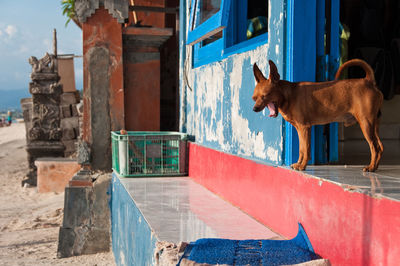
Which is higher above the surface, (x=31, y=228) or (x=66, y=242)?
(x=66, y=242)

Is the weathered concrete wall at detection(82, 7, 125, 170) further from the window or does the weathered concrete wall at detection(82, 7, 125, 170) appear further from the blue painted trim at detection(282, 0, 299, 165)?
the blue painted trim at detection(282, 0, 299, 165)

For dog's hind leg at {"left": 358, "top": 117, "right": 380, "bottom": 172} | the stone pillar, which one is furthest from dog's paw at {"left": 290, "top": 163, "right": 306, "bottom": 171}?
the stone pillar

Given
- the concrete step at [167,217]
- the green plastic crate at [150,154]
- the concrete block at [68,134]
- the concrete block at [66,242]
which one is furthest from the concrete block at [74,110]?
the concrete step at [167,217]

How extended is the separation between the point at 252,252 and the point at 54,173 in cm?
650

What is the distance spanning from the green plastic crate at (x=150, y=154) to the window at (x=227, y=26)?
0.96m

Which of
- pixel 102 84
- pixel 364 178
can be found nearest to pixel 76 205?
pixel 102 84

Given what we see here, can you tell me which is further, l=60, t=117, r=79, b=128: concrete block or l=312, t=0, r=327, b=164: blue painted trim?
l=60, t=117, r=79, b=128: concrete block

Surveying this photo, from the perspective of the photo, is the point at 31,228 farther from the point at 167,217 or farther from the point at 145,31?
the point at 167,217

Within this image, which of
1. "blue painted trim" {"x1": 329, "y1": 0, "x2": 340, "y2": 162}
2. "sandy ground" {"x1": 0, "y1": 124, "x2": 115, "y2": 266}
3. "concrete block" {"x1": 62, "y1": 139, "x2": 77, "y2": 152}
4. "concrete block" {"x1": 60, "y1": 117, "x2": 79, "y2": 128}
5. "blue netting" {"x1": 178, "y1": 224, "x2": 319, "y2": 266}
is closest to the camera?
"blue netting" {"x1": 178, "y1": 224, "x2": 319, "y2": 266}

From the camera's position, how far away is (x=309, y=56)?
2734 millimetres

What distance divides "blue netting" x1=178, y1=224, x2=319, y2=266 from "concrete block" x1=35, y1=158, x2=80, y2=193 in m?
6.09

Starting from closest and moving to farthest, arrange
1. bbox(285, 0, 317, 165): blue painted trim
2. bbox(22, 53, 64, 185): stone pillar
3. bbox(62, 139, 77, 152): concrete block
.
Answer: bbox(285, 0, 317, 165): blue painted trim < bbox(22, 53, 64, 185): stone pillar < bbox(62, 139, 77, 152): concrete block

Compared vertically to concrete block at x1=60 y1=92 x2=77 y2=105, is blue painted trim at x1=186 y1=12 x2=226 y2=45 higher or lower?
higher

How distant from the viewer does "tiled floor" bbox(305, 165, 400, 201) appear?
6.19ft
